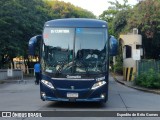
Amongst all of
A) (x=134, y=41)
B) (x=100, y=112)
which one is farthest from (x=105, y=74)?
(x=134, y=41)

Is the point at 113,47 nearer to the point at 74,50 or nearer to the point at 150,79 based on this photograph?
the point at 74,50

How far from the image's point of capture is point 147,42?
43.1m

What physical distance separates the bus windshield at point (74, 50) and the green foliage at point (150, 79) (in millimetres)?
10109

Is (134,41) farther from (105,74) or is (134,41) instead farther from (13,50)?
(105,74)

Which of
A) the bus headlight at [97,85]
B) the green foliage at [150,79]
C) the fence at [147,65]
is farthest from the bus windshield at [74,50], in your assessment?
the fence at [147,65]

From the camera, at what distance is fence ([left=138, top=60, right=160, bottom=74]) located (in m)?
29.3

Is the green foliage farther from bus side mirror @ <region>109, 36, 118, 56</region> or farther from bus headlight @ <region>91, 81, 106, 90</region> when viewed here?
bus headlight @ <region>91, 81, 106, 90</region>

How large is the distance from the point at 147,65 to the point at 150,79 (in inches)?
142

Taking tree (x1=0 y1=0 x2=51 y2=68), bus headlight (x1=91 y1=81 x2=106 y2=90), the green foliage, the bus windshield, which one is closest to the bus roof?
the bus windshield

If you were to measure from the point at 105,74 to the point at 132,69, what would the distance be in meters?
17.9

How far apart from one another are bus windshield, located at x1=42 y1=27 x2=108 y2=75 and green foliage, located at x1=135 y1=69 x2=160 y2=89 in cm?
1011

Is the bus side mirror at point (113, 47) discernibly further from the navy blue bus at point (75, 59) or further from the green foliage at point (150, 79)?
the green foliage at point (150, 79)

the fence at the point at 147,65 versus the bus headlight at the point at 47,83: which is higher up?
the fence at the point at 147,65

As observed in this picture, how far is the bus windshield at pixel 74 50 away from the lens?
53.6 ft
